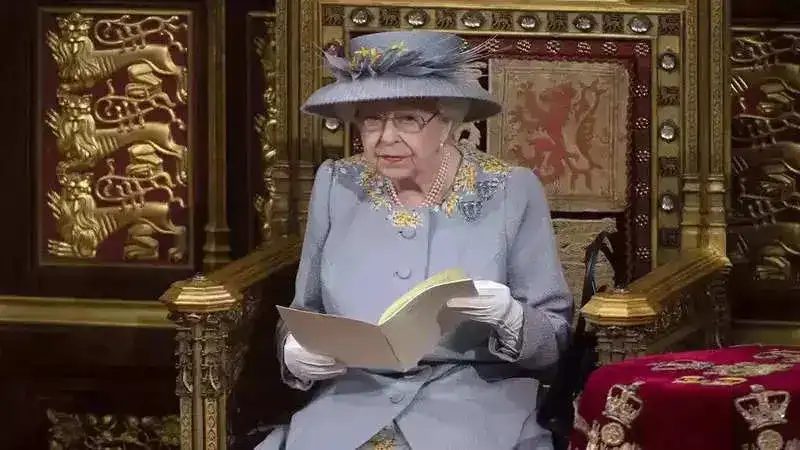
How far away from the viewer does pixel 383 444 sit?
8.60 ft

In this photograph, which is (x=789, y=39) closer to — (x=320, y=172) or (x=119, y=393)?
(x=320, y=172)

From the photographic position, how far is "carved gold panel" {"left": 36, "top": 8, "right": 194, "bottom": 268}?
3.83 metres

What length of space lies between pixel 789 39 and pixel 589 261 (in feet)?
3.37

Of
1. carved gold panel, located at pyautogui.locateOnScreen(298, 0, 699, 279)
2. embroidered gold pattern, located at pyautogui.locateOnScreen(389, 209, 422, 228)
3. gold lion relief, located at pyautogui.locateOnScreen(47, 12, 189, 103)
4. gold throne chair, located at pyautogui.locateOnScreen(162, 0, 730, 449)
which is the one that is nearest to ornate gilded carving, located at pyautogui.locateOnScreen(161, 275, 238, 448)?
embroidered gold pattern, located at pyautogui.locateOnScreen(389, 209, 422, 228)

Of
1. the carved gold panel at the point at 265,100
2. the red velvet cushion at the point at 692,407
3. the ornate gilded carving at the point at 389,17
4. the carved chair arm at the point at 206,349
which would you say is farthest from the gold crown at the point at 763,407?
the carved gold panel at the point at 265,100

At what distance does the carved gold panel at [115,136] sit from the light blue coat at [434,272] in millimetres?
1053

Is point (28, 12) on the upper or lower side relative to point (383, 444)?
upper

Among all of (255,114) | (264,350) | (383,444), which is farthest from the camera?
(255,114)

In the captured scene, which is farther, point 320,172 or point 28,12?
point 28,12

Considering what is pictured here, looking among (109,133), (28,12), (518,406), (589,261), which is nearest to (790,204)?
(589,261)

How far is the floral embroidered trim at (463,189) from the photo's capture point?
2814 millimetres

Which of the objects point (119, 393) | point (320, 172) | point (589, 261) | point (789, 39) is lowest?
point (119, 393)

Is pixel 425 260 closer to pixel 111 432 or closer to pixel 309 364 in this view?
pixel 309 364

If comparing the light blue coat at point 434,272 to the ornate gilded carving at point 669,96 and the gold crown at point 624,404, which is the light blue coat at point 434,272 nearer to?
the gold crown at point 624,404
